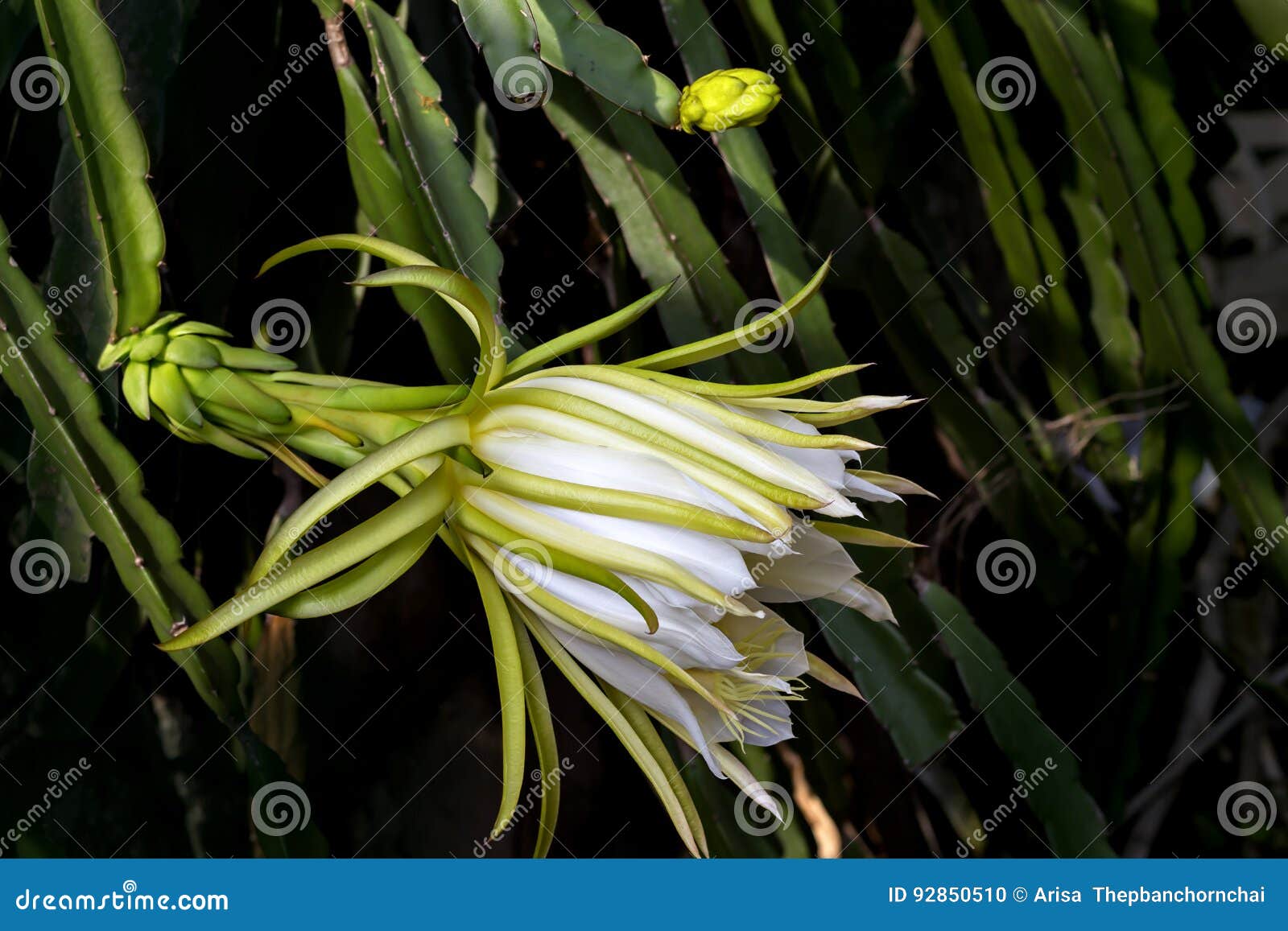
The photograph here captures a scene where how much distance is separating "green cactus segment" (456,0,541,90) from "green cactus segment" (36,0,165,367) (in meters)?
0.23

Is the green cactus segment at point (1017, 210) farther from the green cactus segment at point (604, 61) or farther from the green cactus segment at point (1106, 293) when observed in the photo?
the green cactus segment at point (604, 61)

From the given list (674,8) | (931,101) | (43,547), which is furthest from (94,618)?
(931,101)

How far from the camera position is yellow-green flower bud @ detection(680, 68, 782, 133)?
553 mm

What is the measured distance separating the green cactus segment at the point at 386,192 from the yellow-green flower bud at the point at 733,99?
220 mm

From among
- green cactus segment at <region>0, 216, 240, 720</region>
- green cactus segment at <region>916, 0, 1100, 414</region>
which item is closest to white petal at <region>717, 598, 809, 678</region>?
green cactus segment at <region>0, 216, 240, 720</region>

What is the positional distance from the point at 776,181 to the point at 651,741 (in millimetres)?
568

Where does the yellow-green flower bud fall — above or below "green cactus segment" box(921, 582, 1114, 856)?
above

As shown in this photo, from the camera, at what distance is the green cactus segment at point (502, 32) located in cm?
59

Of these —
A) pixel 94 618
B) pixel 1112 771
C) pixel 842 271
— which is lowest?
pixel 1112 771

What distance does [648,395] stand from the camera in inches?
21.5

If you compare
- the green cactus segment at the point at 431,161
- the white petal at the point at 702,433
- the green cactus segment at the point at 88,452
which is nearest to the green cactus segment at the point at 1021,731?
the white petal at the point at 702,433

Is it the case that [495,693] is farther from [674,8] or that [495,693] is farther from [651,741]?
[674,8]

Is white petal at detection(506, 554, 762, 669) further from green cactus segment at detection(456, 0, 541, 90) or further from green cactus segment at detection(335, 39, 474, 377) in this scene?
green cactus segment at detection(456, 0, 541, 90)

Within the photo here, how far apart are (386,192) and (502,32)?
0.14 metres
